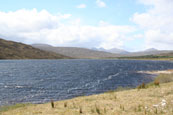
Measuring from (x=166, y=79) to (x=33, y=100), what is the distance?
30.4 meters

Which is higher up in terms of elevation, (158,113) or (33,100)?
(158,113)

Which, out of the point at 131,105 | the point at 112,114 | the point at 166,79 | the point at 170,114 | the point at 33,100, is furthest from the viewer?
the point at 166,79

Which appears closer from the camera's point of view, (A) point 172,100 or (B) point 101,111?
(B) point 101,111

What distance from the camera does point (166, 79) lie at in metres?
41.0

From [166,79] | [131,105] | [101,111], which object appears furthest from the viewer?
[166,79]

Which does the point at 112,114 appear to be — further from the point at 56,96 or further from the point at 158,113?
the point at 56,96

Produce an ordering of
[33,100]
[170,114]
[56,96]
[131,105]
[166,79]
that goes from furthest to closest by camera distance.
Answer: [166,79], [56,96], [33,100], [131,105], [170,114]

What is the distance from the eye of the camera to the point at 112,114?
48.3 feet

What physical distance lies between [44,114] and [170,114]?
10941 millimetres

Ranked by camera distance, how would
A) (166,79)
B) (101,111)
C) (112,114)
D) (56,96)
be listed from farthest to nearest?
(166,79) → (56,96) → (101,111) → (112,114)

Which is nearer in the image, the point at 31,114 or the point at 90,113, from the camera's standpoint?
the point at 90,113

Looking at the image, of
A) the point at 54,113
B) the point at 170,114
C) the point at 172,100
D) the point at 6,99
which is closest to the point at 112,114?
the point at 170,114

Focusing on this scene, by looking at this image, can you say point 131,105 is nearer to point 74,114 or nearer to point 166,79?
point 74,114

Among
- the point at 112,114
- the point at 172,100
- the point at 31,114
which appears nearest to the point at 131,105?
the point at 112,114
